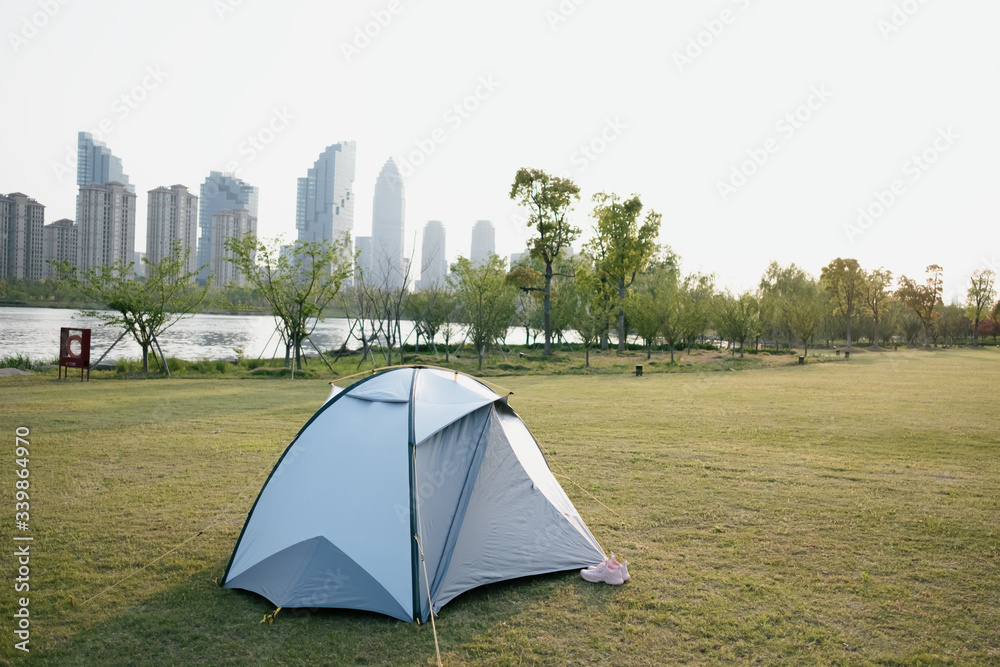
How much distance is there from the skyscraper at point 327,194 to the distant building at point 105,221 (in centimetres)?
1437

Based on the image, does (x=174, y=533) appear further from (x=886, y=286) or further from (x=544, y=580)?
(x=886, y=286)

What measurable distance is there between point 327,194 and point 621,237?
2439 cm

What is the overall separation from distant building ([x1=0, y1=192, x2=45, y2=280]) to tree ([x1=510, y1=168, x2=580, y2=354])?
158 ft

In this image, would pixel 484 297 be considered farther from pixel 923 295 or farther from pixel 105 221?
pixel 923 295

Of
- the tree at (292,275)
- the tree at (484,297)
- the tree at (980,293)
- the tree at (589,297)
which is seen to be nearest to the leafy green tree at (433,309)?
the tree at (484,297)

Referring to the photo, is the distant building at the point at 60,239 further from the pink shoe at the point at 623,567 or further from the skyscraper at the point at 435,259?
the pink shoe at the point at 623,567

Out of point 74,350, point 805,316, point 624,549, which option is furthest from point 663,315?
point 624,549

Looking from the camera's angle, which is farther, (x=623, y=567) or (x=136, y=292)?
(x=136, y=292)

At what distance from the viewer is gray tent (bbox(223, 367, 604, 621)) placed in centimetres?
475

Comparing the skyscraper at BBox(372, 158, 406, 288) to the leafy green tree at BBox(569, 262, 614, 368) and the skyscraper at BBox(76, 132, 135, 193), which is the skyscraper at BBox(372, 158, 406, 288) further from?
the skyscraper at BBox(76, 132, 135, 193)

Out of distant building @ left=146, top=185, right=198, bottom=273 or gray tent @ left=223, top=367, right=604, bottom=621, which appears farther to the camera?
distant building @ left=146, top=185, right=198, bottom=273

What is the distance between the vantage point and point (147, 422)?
Answer: 12.3 m

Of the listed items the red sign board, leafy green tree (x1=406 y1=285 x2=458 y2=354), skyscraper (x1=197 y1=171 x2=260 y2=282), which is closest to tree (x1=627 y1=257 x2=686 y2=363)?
leafy green tree (x1=406 y1=285 x2=458 y2=354)

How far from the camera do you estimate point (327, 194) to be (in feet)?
159
